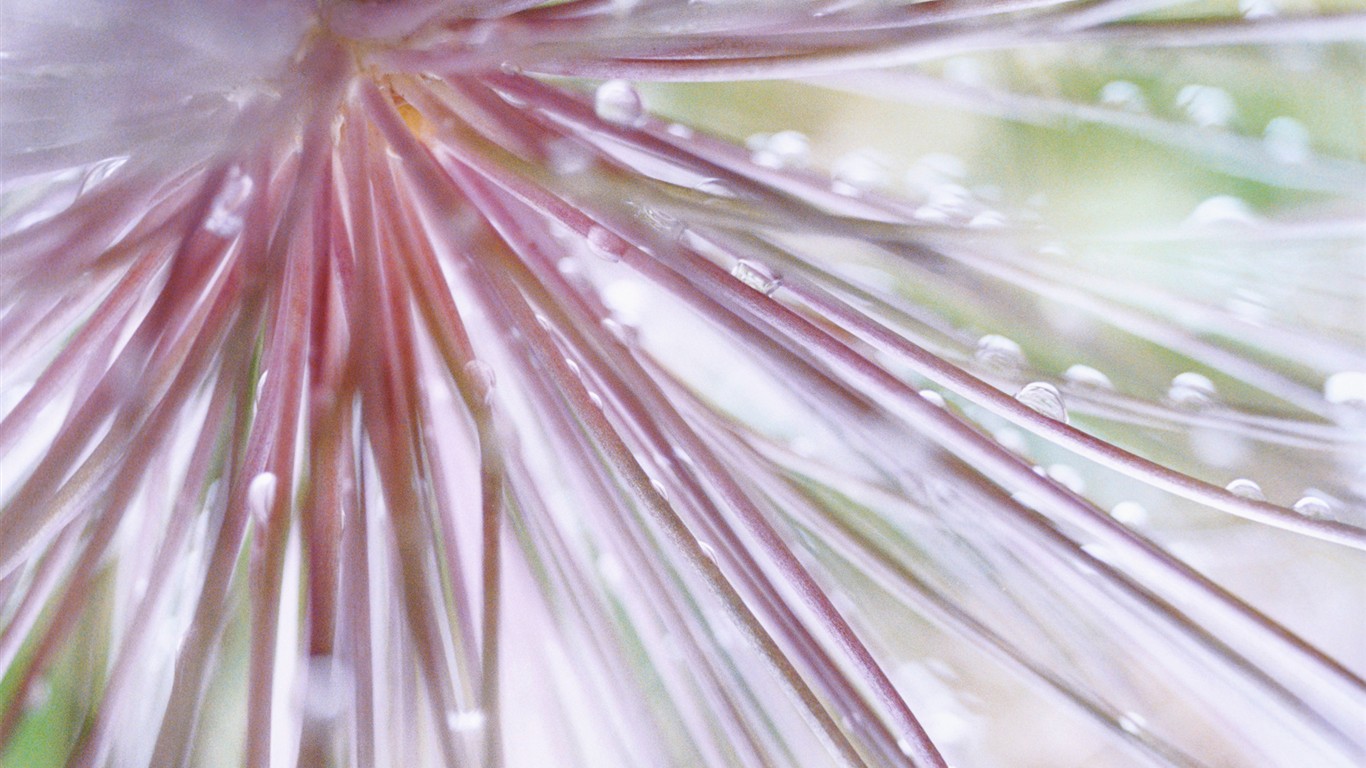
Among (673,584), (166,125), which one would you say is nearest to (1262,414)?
(673,584)

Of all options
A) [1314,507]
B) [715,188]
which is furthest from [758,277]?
[1314,507]

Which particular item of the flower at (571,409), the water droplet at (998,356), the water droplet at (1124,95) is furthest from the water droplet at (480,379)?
the water droplet at (1124,95)

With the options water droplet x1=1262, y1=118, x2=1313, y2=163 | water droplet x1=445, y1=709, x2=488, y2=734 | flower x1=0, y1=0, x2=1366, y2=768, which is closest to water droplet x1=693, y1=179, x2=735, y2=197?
flower x1=0, y1=0, x2=1366, y2=768

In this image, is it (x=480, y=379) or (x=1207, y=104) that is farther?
(x=1207, y=104)

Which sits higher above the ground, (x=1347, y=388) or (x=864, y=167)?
(x=864, y=167)

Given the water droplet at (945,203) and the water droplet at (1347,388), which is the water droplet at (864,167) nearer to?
the water droplet at (945,203)

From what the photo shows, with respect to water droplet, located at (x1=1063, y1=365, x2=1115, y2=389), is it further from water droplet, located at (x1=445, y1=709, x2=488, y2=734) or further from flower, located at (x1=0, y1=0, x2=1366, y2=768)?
water droplet, located at (x1=445, y1=709, x2=488, y2=734)

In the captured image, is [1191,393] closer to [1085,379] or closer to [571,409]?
[1085,379]

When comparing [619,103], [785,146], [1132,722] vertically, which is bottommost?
[1132,722]
